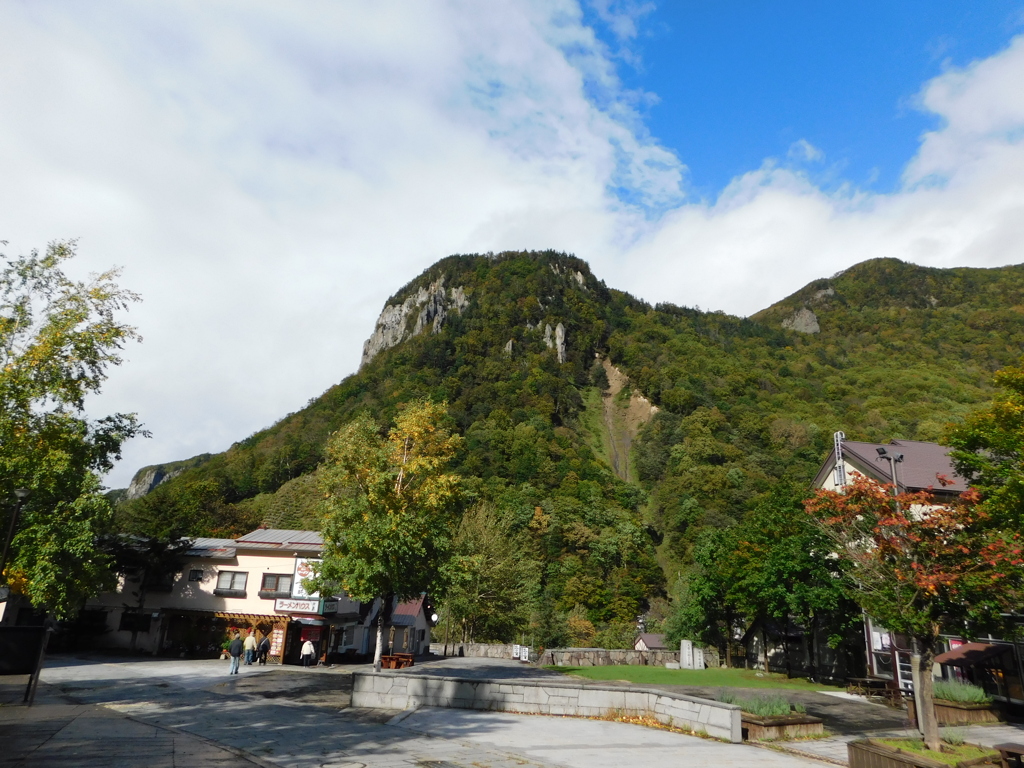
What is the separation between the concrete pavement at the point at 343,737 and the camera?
35.6 ft

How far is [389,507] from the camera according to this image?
85.3 ft

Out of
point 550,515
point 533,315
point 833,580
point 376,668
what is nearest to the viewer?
point 376,668

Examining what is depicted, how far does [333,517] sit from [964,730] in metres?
22.4

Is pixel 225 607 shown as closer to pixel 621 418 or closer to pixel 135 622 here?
pixel 135 622

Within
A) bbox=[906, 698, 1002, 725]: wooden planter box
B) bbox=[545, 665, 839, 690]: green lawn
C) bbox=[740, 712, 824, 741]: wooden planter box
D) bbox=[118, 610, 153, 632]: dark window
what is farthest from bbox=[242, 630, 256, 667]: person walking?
bbox=[906, 698, 1002, 725]: wooden planter box

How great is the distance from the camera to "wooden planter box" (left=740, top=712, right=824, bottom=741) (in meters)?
14.1

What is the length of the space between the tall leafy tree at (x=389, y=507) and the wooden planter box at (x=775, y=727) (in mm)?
13498

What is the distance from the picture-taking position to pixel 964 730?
55.0ft

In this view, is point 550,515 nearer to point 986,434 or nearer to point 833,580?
point 833,580

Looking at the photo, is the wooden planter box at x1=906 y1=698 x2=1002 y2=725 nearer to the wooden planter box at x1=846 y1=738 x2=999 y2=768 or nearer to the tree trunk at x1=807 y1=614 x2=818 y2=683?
the wooden planter box at x1=846 y1=738 x2=999 y2=768

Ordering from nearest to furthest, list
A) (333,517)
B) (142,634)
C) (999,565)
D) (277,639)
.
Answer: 1. (999,565)
2. (333,517)
3. (277,639)
4. (142,634)

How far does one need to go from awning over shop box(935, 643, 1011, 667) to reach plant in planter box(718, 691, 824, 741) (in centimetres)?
1097

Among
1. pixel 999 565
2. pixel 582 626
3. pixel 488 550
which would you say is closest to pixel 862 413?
pixel 582 626

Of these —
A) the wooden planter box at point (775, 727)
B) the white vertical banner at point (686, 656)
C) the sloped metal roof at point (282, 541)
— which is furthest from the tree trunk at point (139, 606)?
the white vertical banner at point (686, 656)
